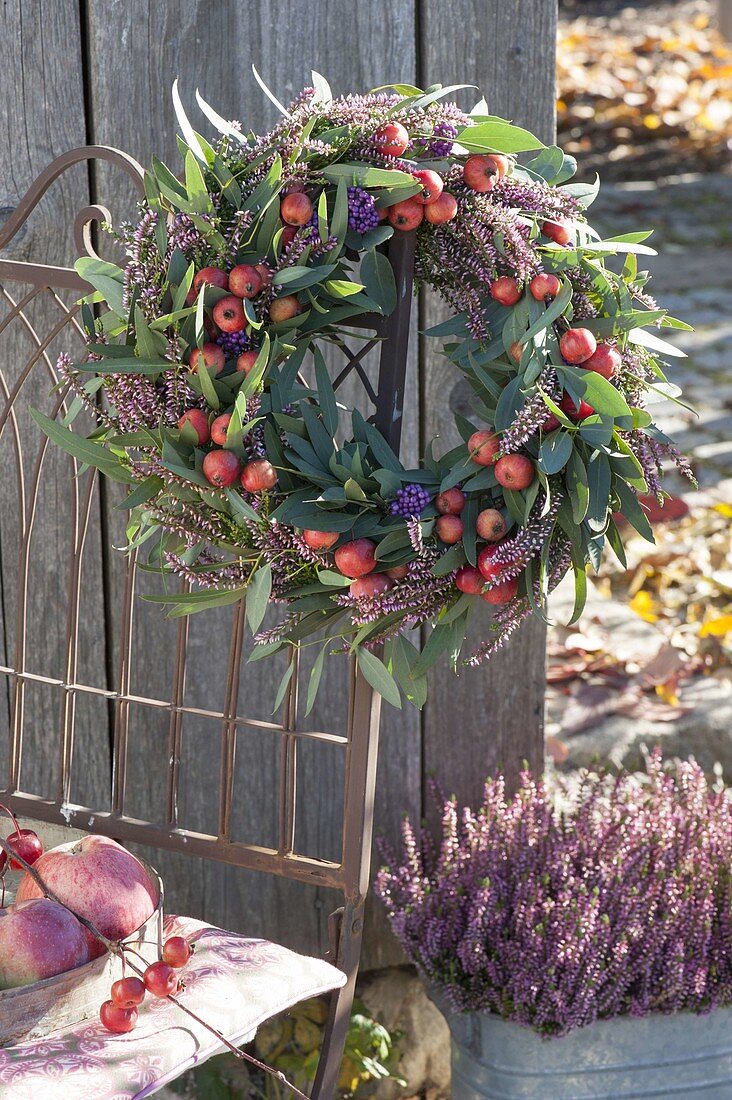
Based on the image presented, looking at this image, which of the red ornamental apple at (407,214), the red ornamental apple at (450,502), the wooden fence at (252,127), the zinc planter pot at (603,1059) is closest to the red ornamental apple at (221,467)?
the red ornamental apple at (450,502)

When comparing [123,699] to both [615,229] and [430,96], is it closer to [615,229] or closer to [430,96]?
[430,96]

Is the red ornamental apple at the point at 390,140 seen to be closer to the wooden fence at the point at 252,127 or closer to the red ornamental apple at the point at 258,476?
the red ornamental apple at the point at 258,476

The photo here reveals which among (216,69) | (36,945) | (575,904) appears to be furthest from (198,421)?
(575,904)

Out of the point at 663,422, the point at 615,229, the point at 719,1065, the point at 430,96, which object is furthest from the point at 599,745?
the point at 615,229

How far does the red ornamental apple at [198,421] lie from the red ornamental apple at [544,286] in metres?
0.40

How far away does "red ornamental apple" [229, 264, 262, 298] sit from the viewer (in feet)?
4.15

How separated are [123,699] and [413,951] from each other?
65 centimetres

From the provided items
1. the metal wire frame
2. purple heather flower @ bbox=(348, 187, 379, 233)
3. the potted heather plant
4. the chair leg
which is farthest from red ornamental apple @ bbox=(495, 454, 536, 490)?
the potted heather plant

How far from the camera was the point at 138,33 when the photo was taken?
70.8 inches

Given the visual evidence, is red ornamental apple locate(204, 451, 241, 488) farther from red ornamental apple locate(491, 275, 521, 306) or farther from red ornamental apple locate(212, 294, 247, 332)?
red ornamental apple locate(491, 275, 521, 306)

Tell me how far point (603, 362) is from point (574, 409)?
0.06 m

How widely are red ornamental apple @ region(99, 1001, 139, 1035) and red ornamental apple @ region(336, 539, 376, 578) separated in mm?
533

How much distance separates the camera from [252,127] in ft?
6.06

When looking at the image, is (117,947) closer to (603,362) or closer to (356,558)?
(356,558)
